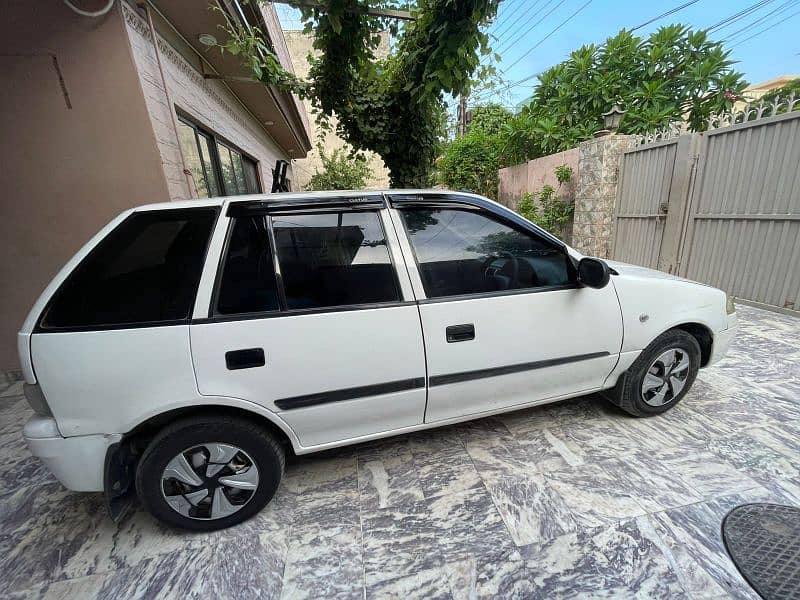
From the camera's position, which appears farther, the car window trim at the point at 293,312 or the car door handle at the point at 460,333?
the car door handle at the point at 460,333

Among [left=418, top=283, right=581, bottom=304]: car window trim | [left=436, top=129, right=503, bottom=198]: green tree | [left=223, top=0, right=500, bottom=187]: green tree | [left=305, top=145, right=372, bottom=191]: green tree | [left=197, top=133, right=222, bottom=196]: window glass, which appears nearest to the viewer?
[left=418, top=283, right=581, bottom=304]: car window trim

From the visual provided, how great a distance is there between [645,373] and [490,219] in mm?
1588

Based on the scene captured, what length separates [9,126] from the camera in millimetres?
2965

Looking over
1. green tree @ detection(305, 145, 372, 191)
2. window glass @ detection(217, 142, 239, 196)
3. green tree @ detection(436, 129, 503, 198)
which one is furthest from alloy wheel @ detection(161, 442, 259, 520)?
green tree @ detection(305, 145, 372, 191)

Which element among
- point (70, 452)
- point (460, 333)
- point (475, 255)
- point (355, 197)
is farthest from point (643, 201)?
point (70, 452)

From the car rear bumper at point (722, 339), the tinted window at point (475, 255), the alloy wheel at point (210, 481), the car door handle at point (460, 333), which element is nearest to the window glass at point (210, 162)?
the tinted window at point (475, 255)

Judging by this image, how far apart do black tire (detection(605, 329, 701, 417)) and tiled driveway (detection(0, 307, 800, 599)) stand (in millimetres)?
138

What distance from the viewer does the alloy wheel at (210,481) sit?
171 cm

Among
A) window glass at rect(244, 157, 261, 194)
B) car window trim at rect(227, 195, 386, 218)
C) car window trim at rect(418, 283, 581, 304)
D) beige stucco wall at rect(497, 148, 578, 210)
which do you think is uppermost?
window glass at rect(244, 157, 261, 194)

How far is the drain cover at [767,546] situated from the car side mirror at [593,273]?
4.43ft

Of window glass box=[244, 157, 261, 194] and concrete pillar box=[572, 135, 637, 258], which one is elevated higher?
window glass box=[244, 157, 261, 194]

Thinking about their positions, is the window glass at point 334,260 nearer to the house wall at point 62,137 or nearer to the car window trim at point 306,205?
the car window trim at point 306,205

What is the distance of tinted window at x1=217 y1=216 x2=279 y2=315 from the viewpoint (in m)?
1.67

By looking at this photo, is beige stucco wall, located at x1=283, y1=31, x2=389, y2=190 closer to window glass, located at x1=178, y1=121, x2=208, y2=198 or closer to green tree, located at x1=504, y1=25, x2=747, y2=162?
green tree, located at x1=504, y1=25, x2=747, y2=162
